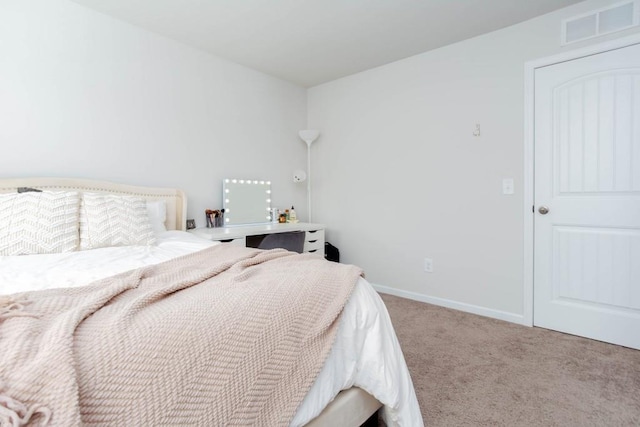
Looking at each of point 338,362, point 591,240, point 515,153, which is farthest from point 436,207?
point 338,362

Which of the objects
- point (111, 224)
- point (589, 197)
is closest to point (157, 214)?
point (111, 224)

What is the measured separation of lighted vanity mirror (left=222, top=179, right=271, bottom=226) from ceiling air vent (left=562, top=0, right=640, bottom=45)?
271 cm

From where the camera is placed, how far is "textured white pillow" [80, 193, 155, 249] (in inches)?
71.6

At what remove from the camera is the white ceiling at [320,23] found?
7.14 feet

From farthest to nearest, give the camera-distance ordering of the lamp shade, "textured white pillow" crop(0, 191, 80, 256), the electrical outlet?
the lamp shade
the electrical outlet
"textured white pillow" crop(0, 191, 80, 256)

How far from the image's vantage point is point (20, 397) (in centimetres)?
53

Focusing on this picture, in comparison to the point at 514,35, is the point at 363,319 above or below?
below

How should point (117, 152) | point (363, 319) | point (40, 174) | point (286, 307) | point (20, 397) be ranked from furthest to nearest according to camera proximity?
point (117, 152) → point (40, 174) → point (363, 319) → point (286, 307) → point (20, 397)

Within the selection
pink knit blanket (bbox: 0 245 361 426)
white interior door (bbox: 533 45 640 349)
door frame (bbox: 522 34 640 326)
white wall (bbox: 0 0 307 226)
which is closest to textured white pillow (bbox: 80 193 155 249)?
white wall (bbox: 0 0 307 226)

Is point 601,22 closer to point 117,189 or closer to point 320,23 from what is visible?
point 320,23

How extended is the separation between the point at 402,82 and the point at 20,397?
3222mm

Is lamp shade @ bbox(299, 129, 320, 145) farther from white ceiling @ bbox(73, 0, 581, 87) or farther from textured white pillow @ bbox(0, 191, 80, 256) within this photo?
textured white pillow @ bbox(0, 191, 80, 256)

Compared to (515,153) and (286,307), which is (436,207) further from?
(286,307)

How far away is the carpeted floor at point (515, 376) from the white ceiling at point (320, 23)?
2271 millimetres
